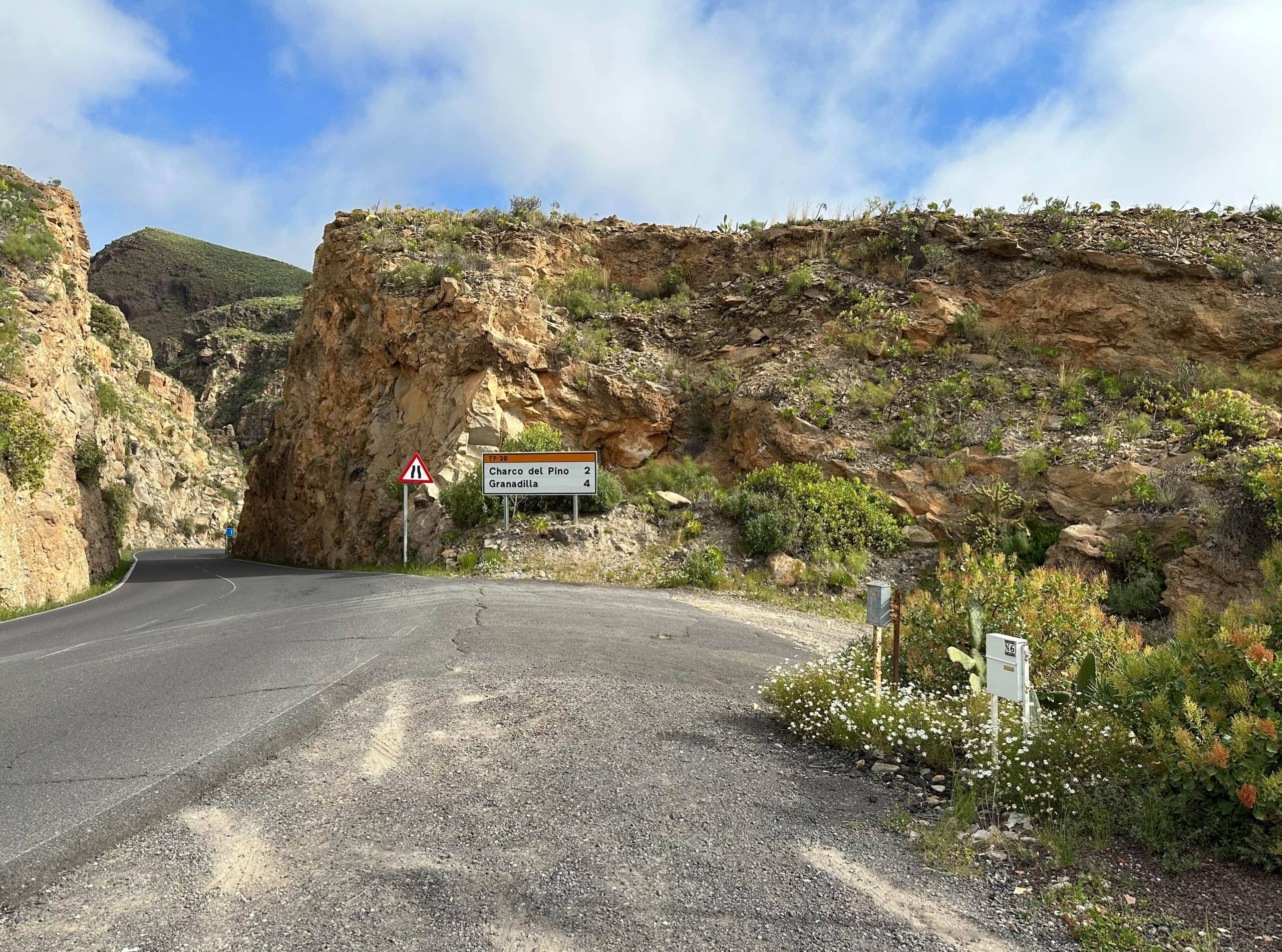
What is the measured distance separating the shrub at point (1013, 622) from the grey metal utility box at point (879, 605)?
25.0 inches

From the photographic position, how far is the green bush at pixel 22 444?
16453 mm

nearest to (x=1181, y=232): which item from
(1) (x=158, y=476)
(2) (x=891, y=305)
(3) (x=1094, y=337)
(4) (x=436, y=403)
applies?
(3) (x=1094, y=337)

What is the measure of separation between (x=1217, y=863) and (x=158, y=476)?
2455 inches

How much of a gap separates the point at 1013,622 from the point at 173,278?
120 meters

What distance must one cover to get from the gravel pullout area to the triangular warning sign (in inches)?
481

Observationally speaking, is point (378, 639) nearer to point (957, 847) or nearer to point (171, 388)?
point (957, 847)

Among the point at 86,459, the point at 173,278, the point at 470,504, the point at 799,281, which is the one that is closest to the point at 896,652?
the point at 470,504

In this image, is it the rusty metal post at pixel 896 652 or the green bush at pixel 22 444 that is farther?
the green bush at pixel 22 444

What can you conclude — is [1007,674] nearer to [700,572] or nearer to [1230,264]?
[700,572]

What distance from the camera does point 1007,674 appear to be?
4422 millimetres

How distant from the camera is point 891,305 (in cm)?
2162

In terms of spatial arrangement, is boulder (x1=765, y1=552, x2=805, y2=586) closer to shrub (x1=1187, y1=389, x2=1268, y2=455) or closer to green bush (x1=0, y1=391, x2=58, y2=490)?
shrub (x1=1187, y1=389, x2=1268, y2=455)

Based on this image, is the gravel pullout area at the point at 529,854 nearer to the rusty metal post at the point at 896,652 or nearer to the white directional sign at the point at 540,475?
the rusty metal post at the point at 896,652

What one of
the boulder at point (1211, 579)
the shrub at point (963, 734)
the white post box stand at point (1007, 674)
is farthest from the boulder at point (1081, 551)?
the white post box stand at point (1007, 674)
